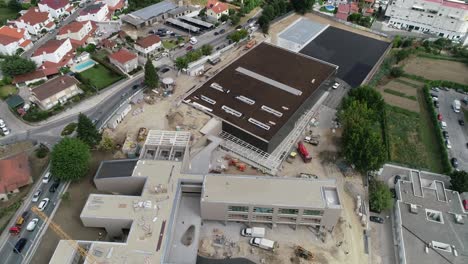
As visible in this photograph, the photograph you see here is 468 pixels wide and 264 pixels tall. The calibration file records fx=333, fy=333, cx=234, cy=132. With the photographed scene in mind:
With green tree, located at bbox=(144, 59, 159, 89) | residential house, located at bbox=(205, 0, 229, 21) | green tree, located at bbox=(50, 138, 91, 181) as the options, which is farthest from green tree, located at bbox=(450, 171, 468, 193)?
residential house, located at bbox=(205, 0, 229, 21)

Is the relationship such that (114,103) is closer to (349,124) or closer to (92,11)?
(92,11)

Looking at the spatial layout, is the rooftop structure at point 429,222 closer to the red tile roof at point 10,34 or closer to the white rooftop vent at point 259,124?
the white rooftop vent at point 259,124

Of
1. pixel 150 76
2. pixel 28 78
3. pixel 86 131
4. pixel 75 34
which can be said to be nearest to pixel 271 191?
pixel 86 131

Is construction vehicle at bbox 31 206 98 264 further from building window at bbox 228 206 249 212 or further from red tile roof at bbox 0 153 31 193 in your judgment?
building window at bbox 228 206 249 212

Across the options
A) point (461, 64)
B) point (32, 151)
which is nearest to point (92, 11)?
point (32, 151)

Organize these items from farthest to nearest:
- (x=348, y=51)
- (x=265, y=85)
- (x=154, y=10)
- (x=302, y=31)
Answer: (x=154, y=10)
(x=302, y=31)
(x=348, y=51)
(x=265, y=85)

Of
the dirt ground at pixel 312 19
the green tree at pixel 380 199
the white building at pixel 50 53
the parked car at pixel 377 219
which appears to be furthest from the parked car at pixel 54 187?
the dirt ground at pixel 312 19

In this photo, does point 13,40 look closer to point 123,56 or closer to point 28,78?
point 28,78
